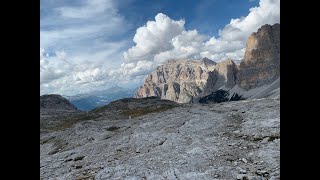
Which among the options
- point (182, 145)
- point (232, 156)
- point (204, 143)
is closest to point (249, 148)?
point (232, 156)

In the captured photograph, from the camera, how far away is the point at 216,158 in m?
29.1
